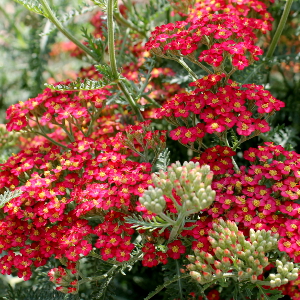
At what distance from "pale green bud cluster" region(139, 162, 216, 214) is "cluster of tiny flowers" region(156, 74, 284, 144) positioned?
0.29m

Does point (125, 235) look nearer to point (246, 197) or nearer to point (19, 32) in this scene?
point (246, 197)

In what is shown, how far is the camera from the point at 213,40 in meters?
1.80

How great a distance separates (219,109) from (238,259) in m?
0.57

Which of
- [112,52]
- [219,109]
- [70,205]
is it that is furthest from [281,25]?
[70,205]

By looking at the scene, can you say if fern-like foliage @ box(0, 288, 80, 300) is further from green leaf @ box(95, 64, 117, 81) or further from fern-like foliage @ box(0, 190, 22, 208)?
green leaf @ box(95, 64, 117, 81)

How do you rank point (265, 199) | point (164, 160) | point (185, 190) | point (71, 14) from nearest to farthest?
point (185, 190), point (265, 199), point (164, 160), point (71, 14)

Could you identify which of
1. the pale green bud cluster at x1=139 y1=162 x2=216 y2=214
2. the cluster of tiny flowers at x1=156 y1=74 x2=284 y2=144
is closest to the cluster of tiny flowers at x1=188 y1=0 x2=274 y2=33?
the cluster of tiny flowers at x1=156 y1=74 x2=284 y2=144

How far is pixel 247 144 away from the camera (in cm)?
232

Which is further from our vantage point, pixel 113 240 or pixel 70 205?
pixel 70 205

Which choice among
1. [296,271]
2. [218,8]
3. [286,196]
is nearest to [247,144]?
[218,8]

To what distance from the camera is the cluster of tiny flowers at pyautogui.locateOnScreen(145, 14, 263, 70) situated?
1659 mm

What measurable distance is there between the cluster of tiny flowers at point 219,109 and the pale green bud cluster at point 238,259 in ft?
1.34

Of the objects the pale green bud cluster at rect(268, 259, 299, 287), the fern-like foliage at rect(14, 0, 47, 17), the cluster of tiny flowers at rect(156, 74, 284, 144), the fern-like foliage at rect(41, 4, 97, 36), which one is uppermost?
the fern-like foliage at rect(14, 0, 47, 17)

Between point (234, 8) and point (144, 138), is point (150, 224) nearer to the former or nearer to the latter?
point (144, 138)
